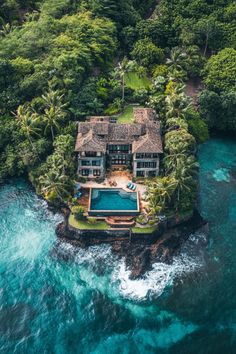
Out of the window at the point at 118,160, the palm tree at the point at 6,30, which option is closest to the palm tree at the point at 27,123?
the window at the point at 118,160

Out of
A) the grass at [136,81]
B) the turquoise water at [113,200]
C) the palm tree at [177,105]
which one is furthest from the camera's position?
the grass at [136,81]

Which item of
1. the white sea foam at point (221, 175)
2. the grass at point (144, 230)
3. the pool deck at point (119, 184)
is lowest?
the grass at point (144, 230)

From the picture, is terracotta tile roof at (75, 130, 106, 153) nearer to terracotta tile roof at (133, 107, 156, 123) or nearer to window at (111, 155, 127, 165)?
window at (111, 155, 127, 165)

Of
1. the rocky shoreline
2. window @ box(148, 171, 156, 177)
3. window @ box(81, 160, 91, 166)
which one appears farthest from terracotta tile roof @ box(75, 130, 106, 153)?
the rocky shoreline

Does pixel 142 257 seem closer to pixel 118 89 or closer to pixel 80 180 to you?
pixel 80 180

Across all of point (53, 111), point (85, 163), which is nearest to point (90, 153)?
point (85, 163)

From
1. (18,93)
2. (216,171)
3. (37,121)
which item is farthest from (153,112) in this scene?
Answer: (18,93)

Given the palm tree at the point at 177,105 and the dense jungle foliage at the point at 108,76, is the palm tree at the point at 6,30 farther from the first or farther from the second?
the palm tree at the point at 177,105

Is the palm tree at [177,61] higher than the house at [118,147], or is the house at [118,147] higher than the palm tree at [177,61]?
the palm tree at [177,61]
